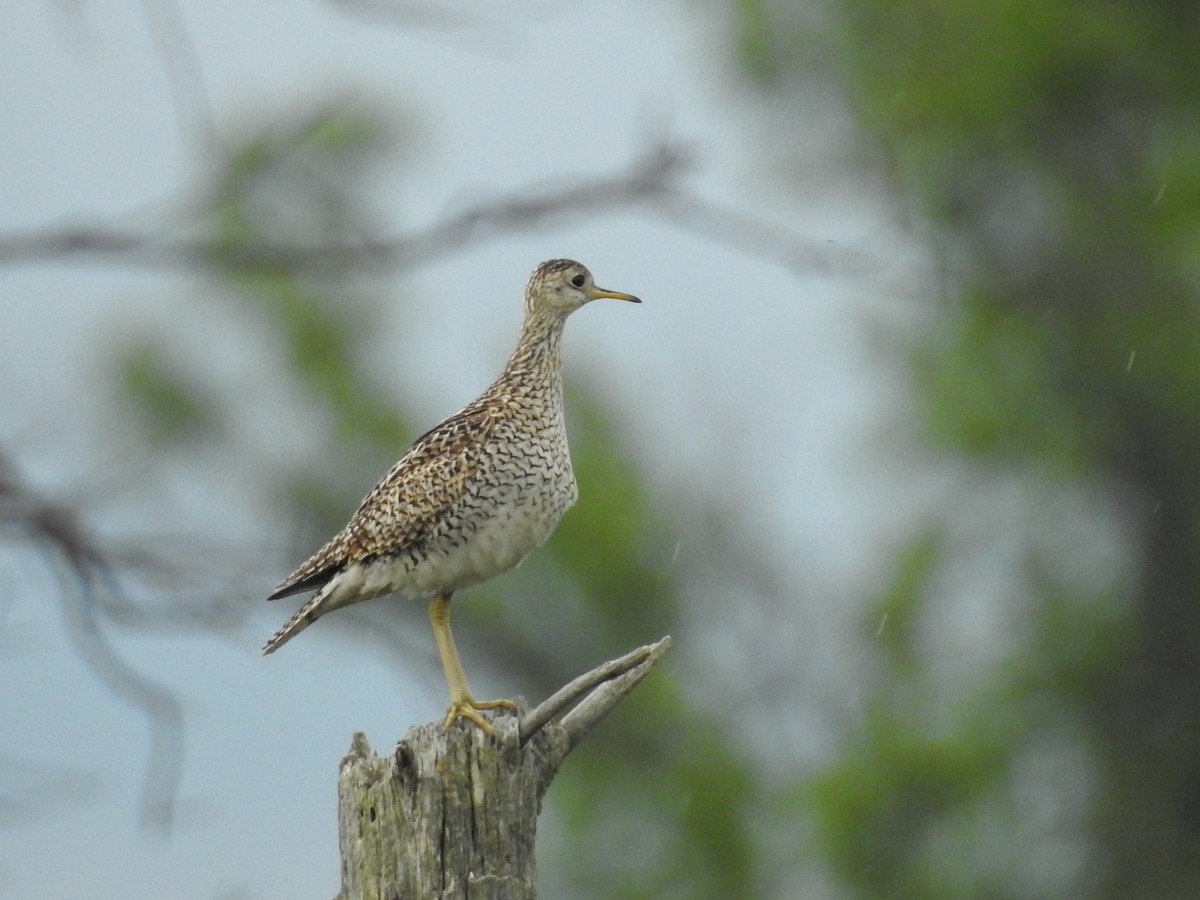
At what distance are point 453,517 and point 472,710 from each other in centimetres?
81

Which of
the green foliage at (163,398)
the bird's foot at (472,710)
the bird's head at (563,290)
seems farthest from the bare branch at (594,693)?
the green foliage at (163,398)

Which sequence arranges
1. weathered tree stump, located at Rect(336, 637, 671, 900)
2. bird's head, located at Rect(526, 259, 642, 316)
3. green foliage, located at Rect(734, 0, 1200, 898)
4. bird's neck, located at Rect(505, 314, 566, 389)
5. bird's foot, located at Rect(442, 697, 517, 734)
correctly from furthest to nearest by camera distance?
1. green foliage, located at Rect(734, 0, 1200, 898)
2. bird's head, located at Rect(526, 259, 642, 316)
3. bird's neck, located at Rect(505, 314, 566, 389)
4. bird's foot, located at Rect(442, 697, 517, 734)
5. weathered tree stump, located at Rect(336, 637, 671, 900)

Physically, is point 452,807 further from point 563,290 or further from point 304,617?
point 563,290

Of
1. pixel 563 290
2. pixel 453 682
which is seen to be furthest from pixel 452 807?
pixel 563 290

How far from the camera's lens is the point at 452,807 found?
4.96 metres

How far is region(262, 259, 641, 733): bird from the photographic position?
19.8 feet

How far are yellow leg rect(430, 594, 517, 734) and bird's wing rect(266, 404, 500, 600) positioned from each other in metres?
0.42

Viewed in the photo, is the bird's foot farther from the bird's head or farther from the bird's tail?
the bird's head

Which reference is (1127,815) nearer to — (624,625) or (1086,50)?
(624,625)

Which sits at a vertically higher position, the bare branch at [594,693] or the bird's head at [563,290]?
the bird's head at [563,290]

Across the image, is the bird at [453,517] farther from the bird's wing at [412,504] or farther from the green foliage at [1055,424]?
the green foliage at [1055,424]

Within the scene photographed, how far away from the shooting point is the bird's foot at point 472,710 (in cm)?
522

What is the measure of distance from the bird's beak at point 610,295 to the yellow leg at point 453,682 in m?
1.29

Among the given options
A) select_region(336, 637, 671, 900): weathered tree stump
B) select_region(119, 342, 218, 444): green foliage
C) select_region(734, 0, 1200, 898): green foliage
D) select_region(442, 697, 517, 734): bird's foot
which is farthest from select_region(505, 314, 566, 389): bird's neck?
select_region(734, 0, 1200, 898): green foliage
